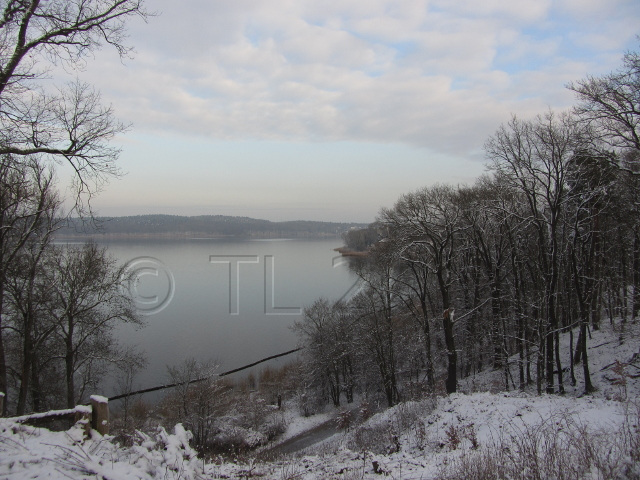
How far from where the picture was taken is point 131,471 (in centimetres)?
421

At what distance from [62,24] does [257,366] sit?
2348 cm

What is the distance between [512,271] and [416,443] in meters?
11.4

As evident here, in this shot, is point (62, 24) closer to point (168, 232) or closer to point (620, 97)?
point (620, 97)

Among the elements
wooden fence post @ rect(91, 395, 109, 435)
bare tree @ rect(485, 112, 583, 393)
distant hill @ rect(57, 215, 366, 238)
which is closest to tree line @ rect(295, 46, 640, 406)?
bare tree @ rect(485, 112, 583, 393)

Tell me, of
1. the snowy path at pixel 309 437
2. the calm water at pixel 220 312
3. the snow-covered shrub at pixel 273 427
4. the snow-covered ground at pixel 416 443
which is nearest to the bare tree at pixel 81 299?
the calm water at pixel 220 312

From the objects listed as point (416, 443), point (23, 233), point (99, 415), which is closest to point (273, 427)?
point (416, 443)

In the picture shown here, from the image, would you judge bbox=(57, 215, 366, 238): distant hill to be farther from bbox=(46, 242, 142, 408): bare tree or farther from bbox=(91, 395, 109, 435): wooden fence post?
bbox=(91, 395, 109, 435): wooden fence post

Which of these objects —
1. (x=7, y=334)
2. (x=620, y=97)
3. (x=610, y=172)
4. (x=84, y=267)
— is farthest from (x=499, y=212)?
(x=7, y=334)

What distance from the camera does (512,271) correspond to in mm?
17844

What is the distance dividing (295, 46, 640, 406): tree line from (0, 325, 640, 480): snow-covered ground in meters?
2.56

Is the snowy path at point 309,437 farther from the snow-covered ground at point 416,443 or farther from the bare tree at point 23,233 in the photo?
the bare tree at point 23,233

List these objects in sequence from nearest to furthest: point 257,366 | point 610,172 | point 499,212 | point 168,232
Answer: point 610,172, point 499,212, point 257,366, point 168,232

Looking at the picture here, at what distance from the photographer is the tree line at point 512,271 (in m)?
12.9

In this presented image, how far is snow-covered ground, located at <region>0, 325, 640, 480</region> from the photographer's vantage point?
4.22 m
